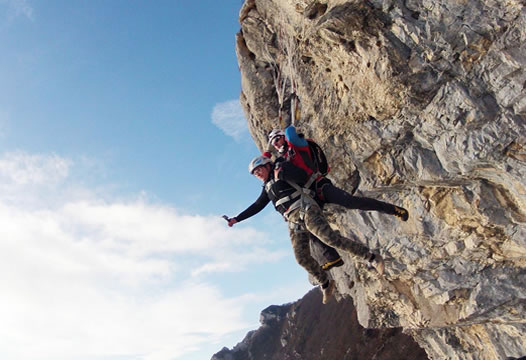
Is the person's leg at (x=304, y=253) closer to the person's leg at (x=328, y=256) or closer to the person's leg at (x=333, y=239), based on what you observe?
the person's leg at (x=328, y=256)

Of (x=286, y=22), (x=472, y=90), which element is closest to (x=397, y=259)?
(x=472, y=90)

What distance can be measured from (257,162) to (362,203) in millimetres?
2396

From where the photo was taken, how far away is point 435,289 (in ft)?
41.7

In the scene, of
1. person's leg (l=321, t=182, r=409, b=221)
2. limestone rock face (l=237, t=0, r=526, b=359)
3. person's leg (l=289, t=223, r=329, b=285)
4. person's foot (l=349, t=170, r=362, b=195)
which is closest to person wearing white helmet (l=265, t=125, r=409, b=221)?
person's leg (l=321, t=182, r=409, b=221)

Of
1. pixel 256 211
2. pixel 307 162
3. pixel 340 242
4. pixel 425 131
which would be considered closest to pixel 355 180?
pixel 425 131

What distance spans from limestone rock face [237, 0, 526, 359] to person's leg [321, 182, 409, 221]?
2941 mm

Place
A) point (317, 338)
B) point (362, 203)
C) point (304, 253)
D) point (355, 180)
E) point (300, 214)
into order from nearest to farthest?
1. point (362, 203)
2. point (300, 214)
3. point (304, 253)
4. point (355, 180)
5. point (317, 338)

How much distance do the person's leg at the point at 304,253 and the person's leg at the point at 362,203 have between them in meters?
1.16

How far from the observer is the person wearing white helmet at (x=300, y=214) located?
693 cm

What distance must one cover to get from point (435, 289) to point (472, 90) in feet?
24.7

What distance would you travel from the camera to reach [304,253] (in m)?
8.08

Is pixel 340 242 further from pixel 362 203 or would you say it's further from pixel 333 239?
pixel 362 203

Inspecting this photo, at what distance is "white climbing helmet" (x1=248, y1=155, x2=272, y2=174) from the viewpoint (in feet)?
25.7

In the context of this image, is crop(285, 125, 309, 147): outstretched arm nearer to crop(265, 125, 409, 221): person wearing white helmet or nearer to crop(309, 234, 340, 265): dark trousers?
crop(265, 125, 409, 221): person wearing white helmet
